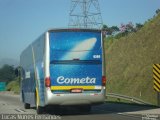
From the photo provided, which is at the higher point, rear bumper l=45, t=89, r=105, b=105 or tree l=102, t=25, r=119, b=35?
tree l=102, t=25, r=119, b=35

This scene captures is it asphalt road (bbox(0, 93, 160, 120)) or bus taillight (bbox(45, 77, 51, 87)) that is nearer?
asphalt road (bbox(0, 93, 160, 120))

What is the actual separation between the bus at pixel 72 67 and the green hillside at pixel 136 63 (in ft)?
77.7

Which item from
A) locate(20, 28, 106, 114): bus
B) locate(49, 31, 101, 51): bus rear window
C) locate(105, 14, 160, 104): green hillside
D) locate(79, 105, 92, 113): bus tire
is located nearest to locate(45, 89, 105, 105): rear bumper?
locate(20, 28, 106, 114): bus

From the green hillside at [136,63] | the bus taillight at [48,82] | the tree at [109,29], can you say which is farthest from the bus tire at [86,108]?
the tree at [109,29]

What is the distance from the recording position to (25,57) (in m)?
27.8

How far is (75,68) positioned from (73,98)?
127 cm

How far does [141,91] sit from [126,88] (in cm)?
382

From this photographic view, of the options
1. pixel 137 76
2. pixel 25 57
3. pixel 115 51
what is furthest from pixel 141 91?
pixel 25 57

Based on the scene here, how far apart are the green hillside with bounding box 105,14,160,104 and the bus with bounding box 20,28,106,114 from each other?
23694 mm

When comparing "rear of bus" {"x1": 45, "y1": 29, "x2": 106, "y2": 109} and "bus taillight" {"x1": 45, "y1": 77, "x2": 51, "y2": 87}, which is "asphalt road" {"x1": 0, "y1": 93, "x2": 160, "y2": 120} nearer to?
"rear of bus" {"x1": 45, "y1": 29, "x2": 106, "y2": 109}

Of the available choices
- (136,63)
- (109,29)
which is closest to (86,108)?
(136,63)

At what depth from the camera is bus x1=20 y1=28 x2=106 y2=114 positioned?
20594 millimetres

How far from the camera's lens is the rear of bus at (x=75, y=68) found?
2061cm

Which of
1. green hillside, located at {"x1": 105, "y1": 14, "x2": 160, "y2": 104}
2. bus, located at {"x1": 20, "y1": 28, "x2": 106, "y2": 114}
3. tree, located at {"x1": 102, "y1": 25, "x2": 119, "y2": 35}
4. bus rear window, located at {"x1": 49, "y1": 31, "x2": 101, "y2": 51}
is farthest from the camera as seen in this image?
tree, located at {"x1": 102, "y1": 25, "x2": 119, "y2": 35}
